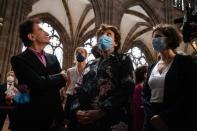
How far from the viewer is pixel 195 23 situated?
110 inches

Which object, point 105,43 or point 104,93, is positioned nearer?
point 104,93

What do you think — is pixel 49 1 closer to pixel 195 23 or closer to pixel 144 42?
pixel 144 42

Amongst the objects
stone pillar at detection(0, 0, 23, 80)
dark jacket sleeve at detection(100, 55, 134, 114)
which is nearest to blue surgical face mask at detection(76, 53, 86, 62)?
dark jacket sleeve at detection(100, 55, 134, 114)

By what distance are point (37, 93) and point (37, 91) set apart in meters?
0.02

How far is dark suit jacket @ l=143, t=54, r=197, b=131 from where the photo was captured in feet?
7.91

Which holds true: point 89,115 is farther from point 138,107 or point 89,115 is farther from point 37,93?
point 138,107

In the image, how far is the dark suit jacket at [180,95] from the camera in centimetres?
241

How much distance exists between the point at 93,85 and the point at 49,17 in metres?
15.5

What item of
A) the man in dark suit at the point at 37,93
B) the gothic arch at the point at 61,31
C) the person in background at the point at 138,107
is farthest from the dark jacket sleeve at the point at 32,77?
the gothic arch at the point at 61,31

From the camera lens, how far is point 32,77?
96.8 inches

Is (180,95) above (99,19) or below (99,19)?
below

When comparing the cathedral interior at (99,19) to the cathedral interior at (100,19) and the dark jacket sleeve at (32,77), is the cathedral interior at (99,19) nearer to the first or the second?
the cathedral interior at (100,19)

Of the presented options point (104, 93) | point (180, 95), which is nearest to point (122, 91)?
point (104, 93)

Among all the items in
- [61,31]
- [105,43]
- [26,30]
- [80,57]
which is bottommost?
[80,57]
